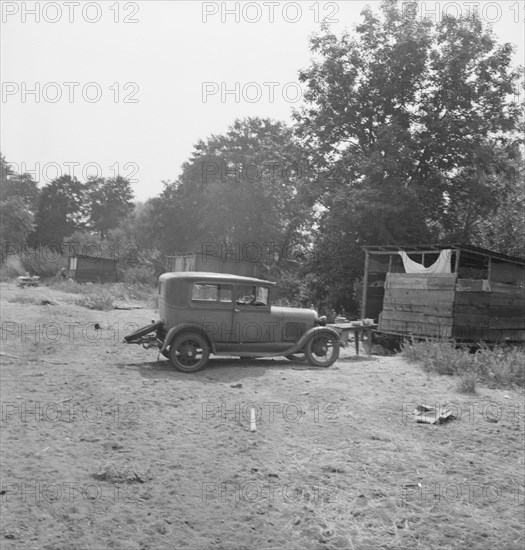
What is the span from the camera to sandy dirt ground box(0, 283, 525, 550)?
475 cm

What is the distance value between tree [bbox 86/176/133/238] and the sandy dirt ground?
59946mm

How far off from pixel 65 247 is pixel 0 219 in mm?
9087

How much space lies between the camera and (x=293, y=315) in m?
10.9

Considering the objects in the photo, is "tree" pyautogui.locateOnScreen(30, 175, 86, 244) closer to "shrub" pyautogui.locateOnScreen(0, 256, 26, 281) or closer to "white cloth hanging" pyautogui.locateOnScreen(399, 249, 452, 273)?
"shrub" pyautogui.locateOnScreen(0, 256, 26, 281)

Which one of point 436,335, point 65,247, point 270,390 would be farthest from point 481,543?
point 65,247

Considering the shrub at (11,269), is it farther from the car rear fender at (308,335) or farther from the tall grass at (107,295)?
the car rear fender at (308,335)

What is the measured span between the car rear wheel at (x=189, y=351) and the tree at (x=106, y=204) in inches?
2294

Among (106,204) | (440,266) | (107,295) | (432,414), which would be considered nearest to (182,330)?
(432,414)

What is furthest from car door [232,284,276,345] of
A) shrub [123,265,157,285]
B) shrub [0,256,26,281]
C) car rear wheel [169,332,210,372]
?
shrub [0,256,26,281]

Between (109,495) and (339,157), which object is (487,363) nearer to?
(109,495)

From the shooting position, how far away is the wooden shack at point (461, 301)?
583 inches

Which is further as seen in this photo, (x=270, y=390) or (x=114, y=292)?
(x=114, y=292)

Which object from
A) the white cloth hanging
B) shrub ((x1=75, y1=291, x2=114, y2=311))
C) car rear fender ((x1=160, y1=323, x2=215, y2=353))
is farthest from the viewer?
shrub ((x1=75, y1=291, x2=114, y2=311))

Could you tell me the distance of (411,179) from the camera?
23.4 meters
